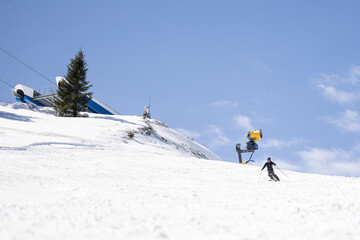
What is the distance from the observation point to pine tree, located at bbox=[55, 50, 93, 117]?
3403 centimetres

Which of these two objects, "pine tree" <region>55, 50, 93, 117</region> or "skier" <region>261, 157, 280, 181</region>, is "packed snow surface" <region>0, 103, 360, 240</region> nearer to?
"skier" <region>261, 157, 280, 181</region>

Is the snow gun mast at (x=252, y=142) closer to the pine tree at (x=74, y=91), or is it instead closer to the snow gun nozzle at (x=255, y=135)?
the snow gun nozzle at (x=255, y=135)

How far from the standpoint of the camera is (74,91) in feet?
118

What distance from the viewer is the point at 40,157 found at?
1350 centimetres

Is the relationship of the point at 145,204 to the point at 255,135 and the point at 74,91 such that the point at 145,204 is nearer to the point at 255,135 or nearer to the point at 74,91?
the point at 255,135

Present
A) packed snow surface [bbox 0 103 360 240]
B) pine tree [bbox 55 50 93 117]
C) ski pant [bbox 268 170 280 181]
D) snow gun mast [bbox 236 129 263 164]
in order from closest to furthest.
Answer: packed snow surface [bbox 0 103 360 240] < ski pant [bbox 268 170 280 181] < snow gun mast [bbox 236 129 263 164] < pine tree [bbox 55 50 93 117]

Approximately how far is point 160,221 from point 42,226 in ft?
6.52

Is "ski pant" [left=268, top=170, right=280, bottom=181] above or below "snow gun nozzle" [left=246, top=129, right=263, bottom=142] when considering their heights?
below

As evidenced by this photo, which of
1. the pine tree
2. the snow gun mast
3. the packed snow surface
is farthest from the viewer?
the pine tree

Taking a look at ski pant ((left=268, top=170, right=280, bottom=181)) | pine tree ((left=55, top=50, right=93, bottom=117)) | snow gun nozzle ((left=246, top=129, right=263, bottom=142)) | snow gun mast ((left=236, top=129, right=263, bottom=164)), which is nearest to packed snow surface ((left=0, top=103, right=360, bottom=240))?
ski pant ((left=268, top=170, right=280, bottom=181))

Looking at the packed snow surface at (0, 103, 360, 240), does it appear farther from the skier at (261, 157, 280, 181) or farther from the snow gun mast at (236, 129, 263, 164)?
the snow gun mast at (236, 129, 263, 164)

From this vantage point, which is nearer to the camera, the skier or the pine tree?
the skier

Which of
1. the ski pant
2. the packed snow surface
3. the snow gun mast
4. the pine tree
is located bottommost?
the packed snow surface

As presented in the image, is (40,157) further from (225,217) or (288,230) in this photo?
(288,230)
